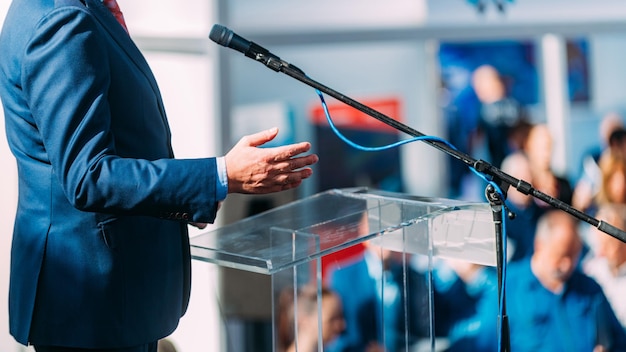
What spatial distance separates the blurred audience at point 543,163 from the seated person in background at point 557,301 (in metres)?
0.35

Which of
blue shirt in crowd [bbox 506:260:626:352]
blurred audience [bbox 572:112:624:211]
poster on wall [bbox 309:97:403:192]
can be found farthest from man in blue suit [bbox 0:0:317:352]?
blurred audience [bbox 572:112:624:211]

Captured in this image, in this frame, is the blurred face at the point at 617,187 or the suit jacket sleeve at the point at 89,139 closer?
the suit jacket sleeve at the point at 89,139

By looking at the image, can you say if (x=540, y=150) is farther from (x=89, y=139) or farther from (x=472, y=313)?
(x=89, y=139)

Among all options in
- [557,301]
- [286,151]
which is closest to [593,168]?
[557,301]

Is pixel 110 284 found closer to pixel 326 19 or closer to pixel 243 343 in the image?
pixel 243 343

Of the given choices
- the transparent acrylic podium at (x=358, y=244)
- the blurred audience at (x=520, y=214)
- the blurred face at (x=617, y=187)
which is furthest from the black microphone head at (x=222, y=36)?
the blurred face at (x=617, y=187)

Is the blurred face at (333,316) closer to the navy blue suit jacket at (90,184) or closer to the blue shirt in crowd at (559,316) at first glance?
the navy blue suit jacket at (90,184)

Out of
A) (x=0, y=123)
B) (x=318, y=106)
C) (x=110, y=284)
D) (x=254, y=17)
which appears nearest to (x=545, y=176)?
(x=318, y=106)

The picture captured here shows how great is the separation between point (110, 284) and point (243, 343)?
2.22 ft

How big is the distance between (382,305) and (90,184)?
0.80m

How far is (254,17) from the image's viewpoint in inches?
162

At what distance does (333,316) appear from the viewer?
6.89 feet

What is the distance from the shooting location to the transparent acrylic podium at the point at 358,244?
179 cm

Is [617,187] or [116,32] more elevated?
[116,32]
